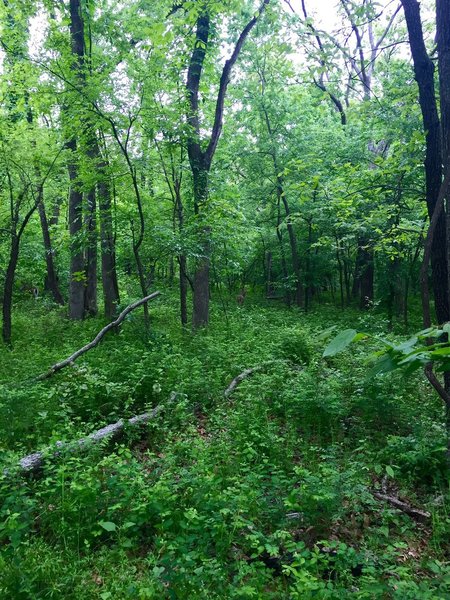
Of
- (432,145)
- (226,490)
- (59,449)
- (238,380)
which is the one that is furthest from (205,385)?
(432,145)

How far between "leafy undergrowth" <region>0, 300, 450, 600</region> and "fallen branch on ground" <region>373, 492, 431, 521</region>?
0.28ft

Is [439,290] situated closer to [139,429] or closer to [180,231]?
[139,429]

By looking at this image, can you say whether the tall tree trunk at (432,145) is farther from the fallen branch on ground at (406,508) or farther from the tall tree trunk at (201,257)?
the tall tree trunk at (201,257)

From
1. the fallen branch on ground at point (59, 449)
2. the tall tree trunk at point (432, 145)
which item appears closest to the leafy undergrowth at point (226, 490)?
the fallen branch on ground at point (59, 449)

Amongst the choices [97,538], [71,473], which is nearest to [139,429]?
[71,473]

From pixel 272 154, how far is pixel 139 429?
13.4 m

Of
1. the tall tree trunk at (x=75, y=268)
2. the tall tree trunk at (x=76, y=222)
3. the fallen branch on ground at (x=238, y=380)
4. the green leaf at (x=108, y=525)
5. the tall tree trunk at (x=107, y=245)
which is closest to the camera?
the green leaf at (x=108, y=525)

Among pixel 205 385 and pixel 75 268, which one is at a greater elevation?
pixel 75 268

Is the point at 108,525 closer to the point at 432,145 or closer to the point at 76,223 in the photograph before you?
the point at 432,145

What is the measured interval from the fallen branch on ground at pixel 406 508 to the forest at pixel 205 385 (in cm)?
2

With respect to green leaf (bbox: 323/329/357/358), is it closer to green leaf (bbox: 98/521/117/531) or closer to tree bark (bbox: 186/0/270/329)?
green leaf (bbox: 98/521/117/531)

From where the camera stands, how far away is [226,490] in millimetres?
3381

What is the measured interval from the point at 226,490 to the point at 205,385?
9.28 feet

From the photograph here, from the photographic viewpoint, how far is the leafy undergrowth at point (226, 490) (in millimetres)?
2707
